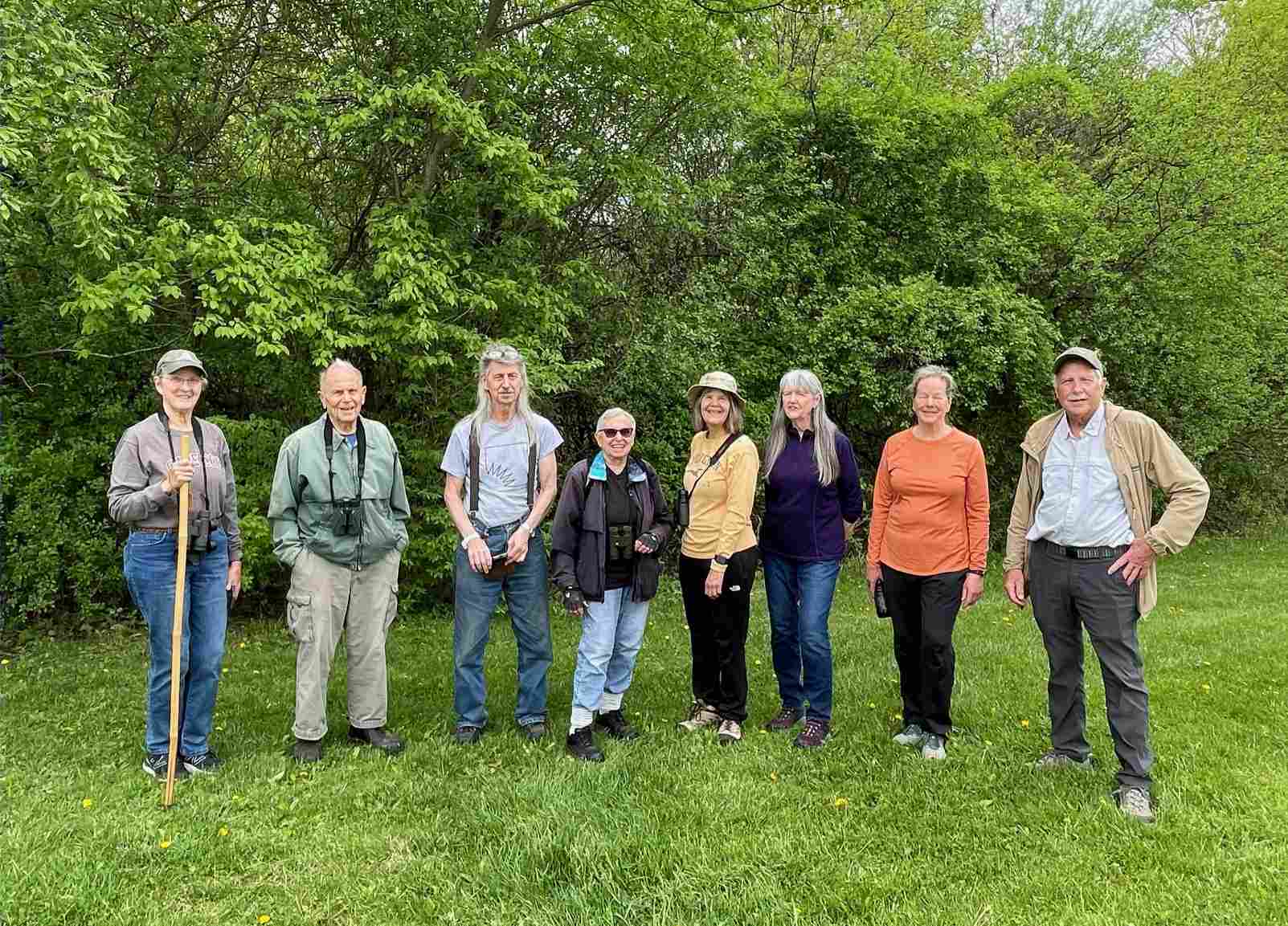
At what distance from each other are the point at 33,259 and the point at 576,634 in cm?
566

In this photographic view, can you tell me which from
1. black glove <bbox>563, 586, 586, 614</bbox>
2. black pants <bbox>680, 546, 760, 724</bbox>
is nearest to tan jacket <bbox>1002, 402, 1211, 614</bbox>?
black pants <bbox>680, 546, 760, 724</bbox>

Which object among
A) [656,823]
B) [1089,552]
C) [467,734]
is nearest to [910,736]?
[1089,552]

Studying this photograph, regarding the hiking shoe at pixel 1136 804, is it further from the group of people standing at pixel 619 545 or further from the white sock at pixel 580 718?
the white sock at pixel 580 718

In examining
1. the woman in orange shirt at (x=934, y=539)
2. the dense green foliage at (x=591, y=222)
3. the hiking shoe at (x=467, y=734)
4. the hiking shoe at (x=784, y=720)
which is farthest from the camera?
the dense green foliage at (x=591, y=222)

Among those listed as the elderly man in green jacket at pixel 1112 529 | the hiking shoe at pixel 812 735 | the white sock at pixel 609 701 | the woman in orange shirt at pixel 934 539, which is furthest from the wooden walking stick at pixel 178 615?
the elderly man in green jacket at pixel 1112 529

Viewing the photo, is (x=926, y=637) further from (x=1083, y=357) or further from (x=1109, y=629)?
(x=1083, y=357)

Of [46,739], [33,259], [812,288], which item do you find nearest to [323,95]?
[33,259]

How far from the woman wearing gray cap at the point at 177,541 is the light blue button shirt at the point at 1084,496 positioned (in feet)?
13.0

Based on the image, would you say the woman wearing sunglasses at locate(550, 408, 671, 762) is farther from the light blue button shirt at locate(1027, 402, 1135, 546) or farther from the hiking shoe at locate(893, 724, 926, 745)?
the light blue button shirt at locate(1027, 402, 1135, 546)

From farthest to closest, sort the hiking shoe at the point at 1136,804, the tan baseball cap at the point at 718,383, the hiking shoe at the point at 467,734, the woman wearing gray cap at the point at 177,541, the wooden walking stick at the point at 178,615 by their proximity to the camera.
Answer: the hiking shoe at the point at 467,734
the tan baseball cap at the point at 718,383
the woman wearing gray cap at the point at 177,541
the wooden walking stick at the point at 178,615
the hiking shoe at the point at 1136,804

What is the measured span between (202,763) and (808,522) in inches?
129

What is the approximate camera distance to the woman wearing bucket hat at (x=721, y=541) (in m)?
4.37

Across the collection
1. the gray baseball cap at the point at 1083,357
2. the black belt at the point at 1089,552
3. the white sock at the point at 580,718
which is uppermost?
the gray baseball cap at the point at 1083,357

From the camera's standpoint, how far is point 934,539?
164 inches
